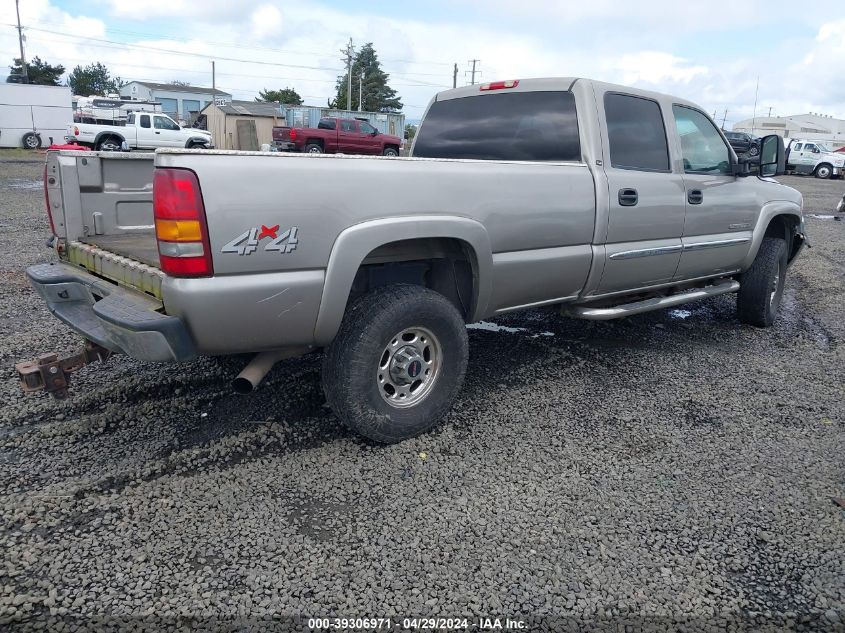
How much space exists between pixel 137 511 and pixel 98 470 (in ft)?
1.46

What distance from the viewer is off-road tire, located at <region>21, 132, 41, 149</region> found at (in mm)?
31500

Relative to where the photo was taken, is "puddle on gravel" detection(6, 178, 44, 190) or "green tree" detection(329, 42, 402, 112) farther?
"green tree" detection(329, 42, 402, 112)

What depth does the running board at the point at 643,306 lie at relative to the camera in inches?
175

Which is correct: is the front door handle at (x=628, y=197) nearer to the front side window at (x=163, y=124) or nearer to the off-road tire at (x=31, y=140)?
the front side window at (x=163, y=124)

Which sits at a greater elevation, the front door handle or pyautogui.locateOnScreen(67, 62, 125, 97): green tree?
pyautogui.locateOnScreen(67, 62, 125, 97): green tree

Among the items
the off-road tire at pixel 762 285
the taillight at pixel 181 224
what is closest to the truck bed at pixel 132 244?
the taillight at pixel 181 224

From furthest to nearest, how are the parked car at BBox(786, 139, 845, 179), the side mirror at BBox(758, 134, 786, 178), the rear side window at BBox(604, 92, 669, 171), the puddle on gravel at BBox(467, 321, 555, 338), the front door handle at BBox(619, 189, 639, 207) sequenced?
the parked car at BBox(786, 139, 845, 179) → the puddle on gravel at BBox(467, 321, 555, 338) → the side mirror at BBox(758, 134, 786, 178) → the rear side window at BBox(604, 92, 669, 171) → the front door handle at BBox(619, 189, 639, 207)

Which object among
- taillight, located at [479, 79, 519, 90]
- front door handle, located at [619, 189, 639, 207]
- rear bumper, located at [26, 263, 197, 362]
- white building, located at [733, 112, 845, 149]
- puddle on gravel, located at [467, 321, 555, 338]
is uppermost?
white building, located at [733, 112, 845, 149]

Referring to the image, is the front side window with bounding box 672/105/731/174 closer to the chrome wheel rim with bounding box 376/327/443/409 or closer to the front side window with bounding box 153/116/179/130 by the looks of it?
the chrome wheel rim with bounding box 376/327/443/409

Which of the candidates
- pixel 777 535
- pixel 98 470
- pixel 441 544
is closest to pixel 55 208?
pixel 98 470

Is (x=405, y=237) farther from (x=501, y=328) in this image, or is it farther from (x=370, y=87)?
(x=370, y=87)

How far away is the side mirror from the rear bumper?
15.1 feet

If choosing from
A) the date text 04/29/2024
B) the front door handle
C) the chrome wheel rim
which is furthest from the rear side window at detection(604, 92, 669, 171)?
the date text 04/29/2024

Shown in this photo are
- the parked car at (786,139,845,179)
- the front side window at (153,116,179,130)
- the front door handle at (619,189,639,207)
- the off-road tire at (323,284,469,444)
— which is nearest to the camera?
the off-road tire at (323,284,469,444)
